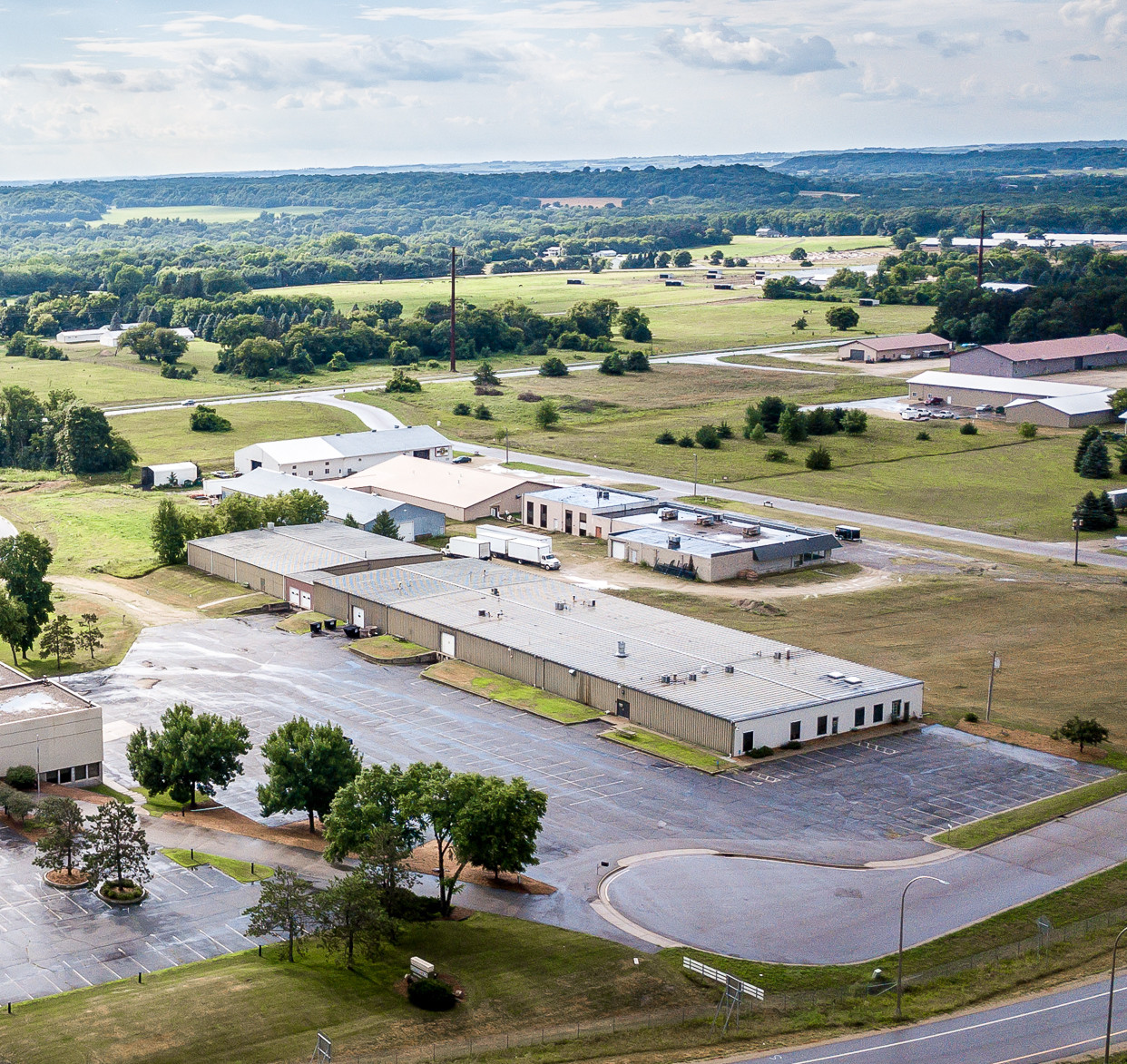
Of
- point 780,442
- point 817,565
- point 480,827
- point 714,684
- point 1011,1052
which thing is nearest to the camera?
point 1011,1052

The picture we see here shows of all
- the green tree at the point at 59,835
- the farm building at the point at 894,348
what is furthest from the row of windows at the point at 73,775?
the farm building at the point at 894,348

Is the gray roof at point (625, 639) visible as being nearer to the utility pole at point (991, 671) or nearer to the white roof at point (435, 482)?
the utility pole at point (991, 671)

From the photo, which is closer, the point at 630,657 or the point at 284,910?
the point at 284,910

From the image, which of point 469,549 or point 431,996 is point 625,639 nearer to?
point 469,549

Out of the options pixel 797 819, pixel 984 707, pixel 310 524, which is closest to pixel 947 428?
pixel 310 524

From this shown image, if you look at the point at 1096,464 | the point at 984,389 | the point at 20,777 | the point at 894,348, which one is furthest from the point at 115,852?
the point at 894,348

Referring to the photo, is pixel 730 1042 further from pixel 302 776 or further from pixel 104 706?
pixel 104 706

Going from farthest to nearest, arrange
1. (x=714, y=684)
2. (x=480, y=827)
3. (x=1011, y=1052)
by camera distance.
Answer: (x=714, y=684)
(x=480, y=827)
(x=1011, y=1052)
